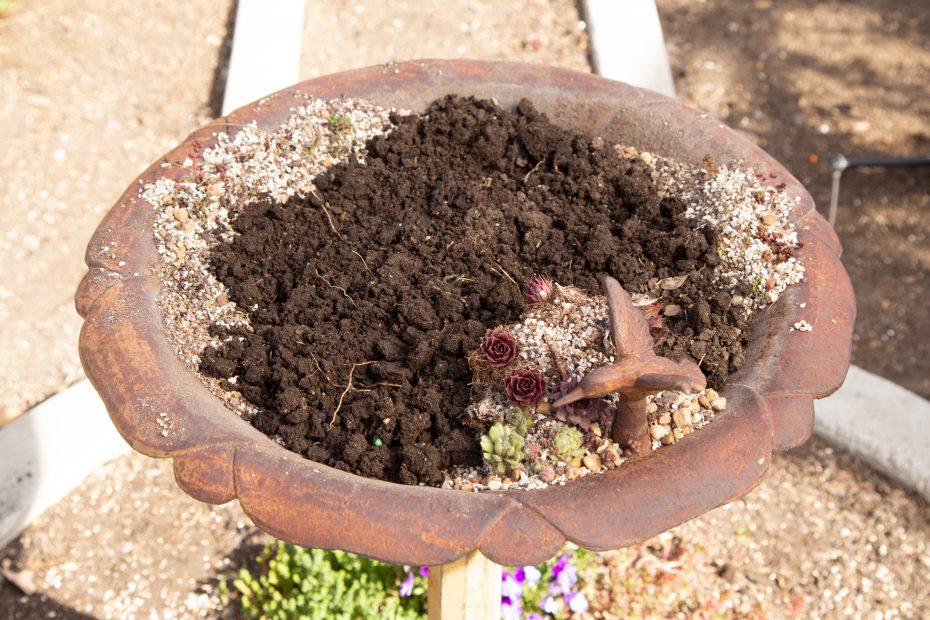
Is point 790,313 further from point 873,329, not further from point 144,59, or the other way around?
point 144,59

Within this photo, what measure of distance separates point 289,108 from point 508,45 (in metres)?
3.07

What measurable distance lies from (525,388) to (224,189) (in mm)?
933

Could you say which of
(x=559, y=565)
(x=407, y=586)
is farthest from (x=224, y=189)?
(x=559, y=565)

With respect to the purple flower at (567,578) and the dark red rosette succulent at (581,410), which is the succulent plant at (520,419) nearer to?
the dark red rosette succulent at (581,410)

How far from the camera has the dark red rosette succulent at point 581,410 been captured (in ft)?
5.23

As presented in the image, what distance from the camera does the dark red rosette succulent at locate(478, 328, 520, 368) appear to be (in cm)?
162

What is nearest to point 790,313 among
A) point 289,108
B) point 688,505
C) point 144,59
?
point 688,505

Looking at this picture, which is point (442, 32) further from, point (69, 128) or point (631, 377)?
point (631, 377)

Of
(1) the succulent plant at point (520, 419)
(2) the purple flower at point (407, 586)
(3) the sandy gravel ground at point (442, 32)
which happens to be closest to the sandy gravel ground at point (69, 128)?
(3) the sandy gravel ground at point (442, 32)

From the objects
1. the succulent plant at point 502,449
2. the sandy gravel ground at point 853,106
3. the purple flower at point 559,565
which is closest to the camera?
the succulent plant at point 502,449

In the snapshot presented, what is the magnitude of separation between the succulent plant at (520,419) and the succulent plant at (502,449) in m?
0.02

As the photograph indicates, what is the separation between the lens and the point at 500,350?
162cm

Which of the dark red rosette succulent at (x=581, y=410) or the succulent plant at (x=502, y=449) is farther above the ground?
the succulent plant at (x=502, y=449)

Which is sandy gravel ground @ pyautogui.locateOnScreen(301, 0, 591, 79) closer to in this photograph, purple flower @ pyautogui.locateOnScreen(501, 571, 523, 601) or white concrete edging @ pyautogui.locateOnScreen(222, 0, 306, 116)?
white concrete edging @ pyautogui.locateOnScreen(222, 0, 306, 116)
